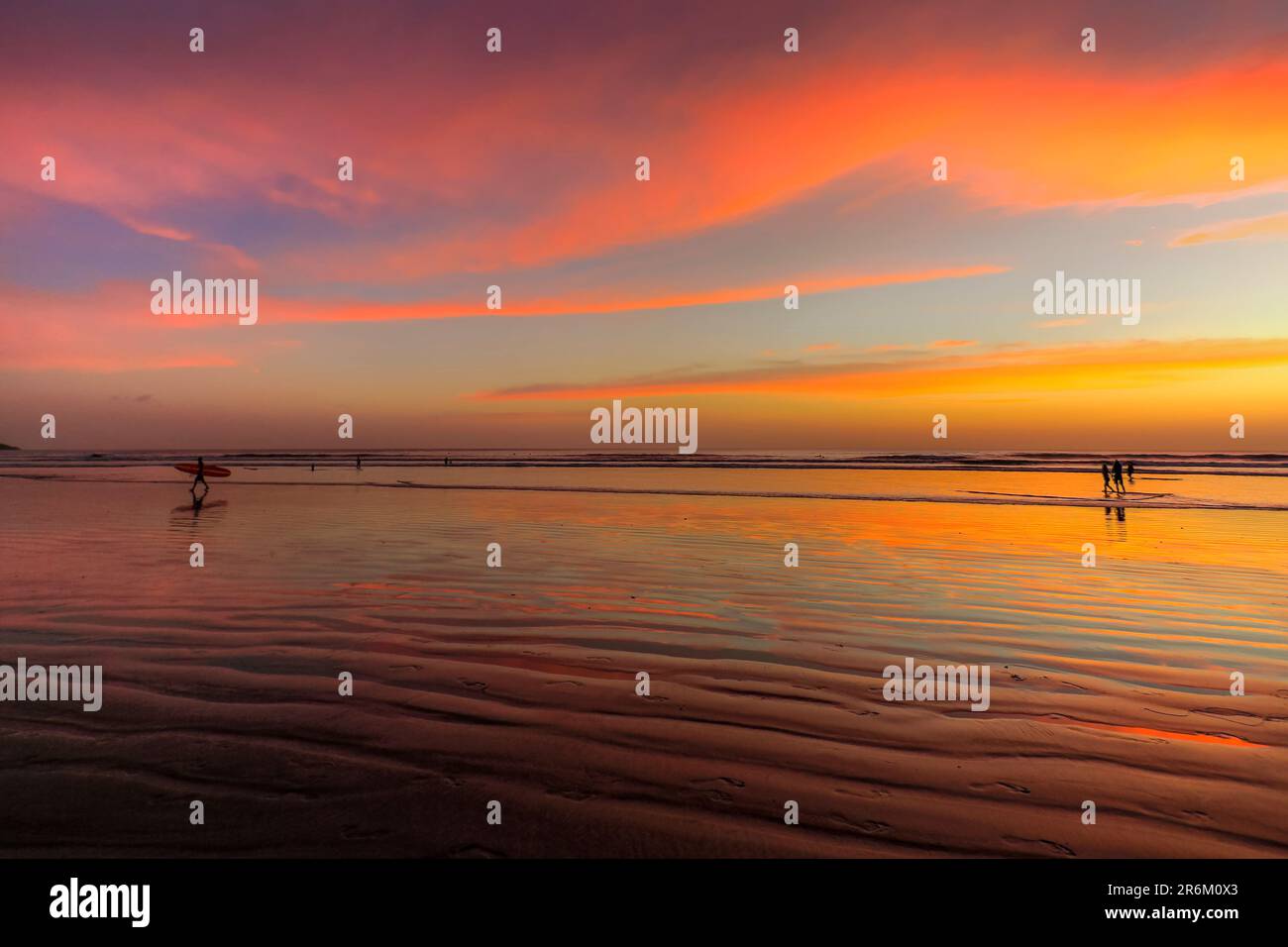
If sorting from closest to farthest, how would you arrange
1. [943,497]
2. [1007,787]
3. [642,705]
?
[1007,787] → [642,705] → [943,497]

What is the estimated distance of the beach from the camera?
14.1 ft

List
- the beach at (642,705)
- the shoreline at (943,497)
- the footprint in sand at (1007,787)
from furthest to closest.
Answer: the shoreline at (943,497) < the footprint in sand at (1007,787) < the beach at (642,705)

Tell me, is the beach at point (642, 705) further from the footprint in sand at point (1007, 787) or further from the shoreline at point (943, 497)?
the shoreline at point (943, 497)

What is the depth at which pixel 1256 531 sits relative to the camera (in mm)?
20531

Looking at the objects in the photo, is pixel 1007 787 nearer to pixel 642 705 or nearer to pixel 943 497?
pixel 642 705

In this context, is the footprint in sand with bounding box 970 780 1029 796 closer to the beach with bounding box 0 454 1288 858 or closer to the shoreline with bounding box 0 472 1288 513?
the beach with bounding box 0 454 1288 858

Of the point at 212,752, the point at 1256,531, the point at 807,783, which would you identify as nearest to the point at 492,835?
the point at 807,783

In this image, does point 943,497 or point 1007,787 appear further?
point 943,497

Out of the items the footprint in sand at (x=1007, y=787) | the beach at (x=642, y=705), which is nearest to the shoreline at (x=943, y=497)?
the beach at (x=642, y=705)

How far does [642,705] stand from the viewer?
6566mm

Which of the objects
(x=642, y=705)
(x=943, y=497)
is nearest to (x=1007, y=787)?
(x=642, y=705)

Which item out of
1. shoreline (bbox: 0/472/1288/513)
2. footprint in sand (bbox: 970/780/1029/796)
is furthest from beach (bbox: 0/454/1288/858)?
shoreline (bbox: 0/472/1288/513)

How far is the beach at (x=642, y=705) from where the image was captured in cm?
430

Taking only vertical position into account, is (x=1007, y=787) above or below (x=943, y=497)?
below
